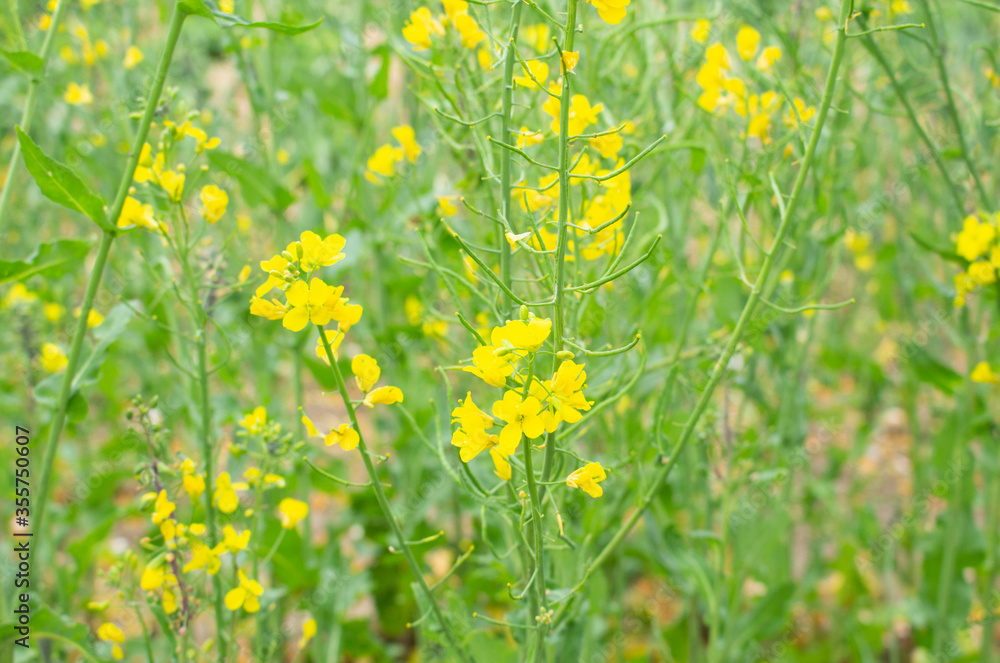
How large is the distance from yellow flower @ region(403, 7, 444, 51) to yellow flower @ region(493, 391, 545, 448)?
2.25 feet

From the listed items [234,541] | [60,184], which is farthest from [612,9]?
[234,541]

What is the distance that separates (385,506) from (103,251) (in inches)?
24.9

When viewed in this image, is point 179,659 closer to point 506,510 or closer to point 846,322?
point 506,510

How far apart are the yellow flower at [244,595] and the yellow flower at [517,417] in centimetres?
60

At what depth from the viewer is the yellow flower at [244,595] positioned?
46.6 inches

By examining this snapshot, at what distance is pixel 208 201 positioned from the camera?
1258 mm

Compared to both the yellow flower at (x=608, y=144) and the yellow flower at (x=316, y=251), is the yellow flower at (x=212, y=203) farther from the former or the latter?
the yellow flower at (x=608, y=144)

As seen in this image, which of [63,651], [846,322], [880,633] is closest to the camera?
[63,651]

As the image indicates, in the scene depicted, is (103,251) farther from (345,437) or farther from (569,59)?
(569,59)

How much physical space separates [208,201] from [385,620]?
70.1 inches

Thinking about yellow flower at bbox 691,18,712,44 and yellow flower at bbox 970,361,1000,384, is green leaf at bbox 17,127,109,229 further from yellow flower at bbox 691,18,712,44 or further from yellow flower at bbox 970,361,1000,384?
yellow flower at bbox 970,361,1000,384

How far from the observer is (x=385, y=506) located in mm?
1104

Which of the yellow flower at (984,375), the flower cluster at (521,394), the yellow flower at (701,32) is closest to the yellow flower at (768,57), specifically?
the yellow flower at (701,32)

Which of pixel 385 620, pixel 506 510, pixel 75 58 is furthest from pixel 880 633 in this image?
pixel 75 58
